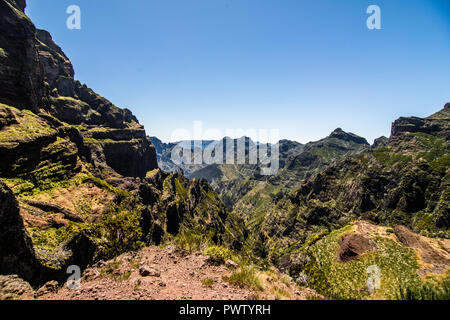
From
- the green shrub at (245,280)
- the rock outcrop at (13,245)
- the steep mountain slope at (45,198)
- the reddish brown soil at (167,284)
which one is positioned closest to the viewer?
the reddish brown soil at (167,284)

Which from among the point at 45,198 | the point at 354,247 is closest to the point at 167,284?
the point at 354,247

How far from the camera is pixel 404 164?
191625 mm

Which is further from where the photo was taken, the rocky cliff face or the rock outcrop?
the rocky cliff face

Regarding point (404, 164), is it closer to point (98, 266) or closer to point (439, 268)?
point (439, 268)

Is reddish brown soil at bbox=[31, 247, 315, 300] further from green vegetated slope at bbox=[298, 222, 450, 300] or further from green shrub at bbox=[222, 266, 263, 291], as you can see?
green vegetated slope at bbox=[298, 222, 450, 300]

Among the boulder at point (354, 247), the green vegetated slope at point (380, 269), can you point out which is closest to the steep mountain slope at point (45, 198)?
the green vegetated slope at point (380, 269)

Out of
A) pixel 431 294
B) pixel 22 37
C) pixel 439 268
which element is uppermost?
pixel 22 37

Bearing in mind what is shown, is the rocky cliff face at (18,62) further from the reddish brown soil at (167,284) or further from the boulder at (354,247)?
the boulder at (354,247)

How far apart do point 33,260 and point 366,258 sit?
39.8 meters

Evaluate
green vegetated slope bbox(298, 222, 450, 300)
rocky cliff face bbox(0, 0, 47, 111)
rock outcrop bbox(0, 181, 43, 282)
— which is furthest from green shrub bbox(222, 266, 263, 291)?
rocky cliff face bbox(0, 0, 47, 111)

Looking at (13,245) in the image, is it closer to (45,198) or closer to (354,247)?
(45,198)
